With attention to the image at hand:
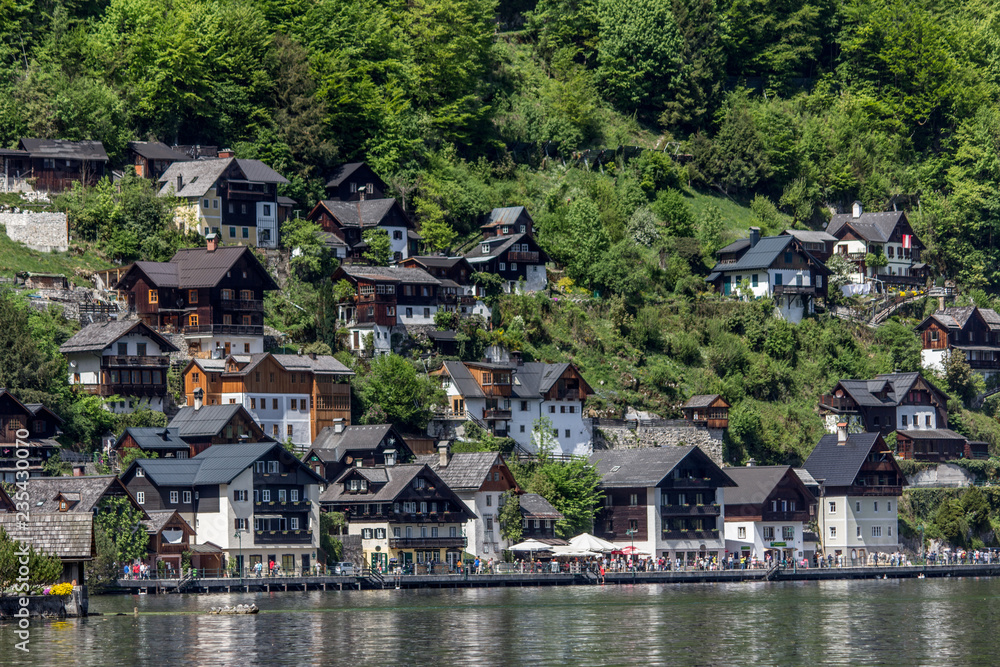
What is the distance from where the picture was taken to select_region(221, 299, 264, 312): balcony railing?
107m

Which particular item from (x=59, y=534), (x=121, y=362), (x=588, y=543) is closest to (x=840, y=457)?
(x=588, y=543)

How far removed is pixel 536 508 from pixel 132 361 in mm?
25869

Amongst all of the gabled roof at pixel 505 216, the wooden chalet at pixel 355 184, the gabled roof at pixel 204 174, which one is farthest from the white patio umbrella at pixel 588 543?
the wooden chalet at pixel 355 184

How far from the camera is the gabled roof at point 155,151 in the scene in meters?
120

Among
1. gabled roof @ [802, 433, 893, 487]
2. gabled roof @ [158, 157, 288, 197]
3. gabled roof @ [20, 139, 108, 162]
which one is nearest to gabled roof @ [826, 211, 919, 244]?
gabled roof @ [802, 433, 893, 487]

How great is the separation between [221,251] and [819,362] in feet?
154

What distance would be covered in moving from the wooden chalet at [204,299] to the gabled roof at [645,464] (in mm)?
23827

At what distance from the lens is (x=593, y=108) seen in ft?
492

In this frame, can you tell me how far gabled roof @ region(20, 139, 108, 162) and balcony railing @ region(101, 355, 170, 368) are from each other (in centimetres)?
2010

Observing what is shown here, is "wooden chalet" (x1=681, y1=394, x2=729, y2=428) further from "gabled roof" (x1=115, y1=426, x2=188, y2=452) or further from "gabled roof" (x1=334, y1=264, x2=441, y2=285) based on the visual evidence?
"gabled roof" (x1=115, y1=426, x2=188, y2=452)

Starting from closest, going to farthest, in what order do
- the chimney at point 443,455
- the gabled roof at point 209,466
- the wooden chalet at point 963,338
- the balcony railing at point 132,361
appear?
the gabled roof at point 209,466, the balcony railing at point 132,361, the chimney at point 443,455, the wooden chalet at point 963,338

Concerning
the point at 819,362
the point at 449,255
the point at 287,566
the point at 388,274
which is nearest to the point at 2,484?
A: the point at 287,566

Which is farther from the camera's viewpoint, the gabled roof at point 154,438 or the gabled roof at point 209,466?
the gabled roof at point 154,438

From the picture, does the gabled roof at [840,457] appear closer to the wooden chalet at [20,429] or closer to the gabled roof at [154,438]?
the gabled roof at [154,438]
